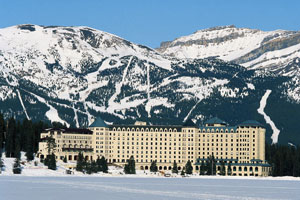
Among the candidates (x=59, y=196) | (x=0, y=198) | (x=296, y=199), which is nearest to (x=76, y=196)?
(x=59, y=196)

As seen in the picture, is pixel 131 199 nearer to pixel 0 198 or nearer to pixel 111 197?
pixel 111 197

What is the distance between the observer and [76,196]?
19100 cm

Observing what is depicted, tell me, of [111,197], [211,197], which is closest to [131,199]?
[111,197]

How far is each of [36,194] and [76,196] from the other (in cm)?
933

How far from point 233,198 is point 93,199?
33.5 m

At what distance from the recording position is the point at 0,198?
178m

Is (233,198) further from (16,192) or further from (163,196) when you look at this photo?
(16,192)

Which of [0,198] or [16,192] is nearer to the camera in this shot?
[0,198]

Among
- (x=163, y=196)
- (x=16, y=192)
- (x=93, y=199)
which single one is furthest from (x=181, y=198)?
(x=16, y=192)

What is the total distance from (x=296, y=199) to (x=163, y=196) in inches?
1180

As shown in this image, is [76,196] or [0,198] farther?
[76,196]

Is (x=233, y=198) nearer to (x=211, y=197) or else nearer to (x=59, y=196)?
(x=211, y=197)

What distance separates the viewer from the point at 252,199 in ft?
636

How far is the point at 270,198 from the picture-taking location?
199750mm
